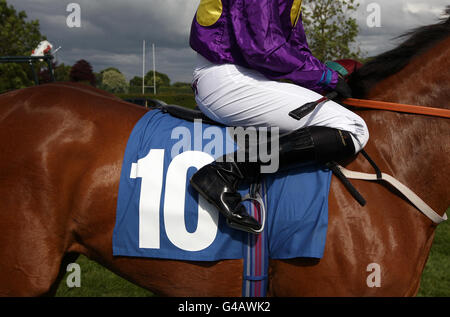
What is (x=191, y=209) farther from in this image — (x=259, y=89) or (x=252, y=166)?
(x=259, y=89)

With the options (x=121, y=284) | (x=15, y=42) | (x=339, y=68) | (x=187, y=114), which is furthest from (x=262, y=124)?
(x=15, y=42)

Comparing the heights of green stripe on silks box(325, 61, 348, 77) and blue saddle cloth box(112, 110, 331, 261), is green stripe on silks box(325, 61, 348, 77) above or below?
above

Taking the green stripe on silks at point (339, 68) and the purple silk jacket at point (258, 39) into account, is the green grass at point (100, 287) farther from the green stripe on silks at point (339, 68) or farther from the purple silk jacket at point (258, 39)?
the green stripe on silks at point (339, 68)

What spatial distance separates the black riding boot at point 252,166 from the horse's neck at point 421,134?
0.27m

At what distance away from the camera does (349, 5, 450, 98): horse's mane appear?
216cm

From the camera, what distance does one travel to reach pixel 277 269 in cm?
198

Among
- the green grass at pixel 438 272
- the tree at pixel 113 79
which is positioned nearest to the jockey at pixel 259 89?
the green grass at pixel 438 272

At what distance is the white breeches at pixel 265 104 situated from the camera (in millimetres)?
1970

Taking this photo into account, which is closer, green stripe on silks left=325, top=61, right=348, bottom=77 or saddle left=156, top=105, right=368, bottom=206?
saddle left=156, top=105, right=368, bottom=206

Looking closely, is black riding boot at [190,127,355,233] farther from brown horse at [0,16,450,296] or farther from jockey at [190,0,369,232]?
brown horse at [0,16,450,296]

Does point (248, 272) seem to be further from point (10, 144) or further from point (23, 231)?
point (10, 144)

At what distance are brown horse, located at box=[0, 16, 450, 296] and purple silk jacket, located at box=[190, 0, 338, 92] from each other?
0.45 meters

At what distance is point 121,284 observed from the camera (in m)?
4.22

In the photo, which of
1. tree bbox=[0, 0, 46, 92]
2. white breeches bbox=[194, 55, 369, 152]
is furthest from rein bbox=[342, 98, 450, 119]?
tree bbox=[0, 0, 46, 92]
